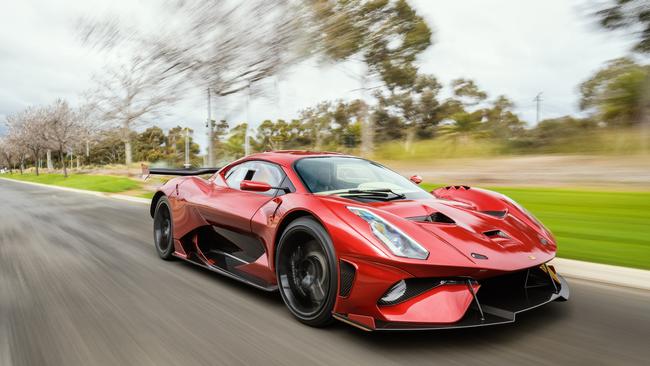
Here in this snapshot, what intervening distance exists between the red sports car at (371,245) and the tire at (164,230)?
0.83m

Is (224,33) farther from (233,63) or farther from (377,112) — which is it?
(377,112)

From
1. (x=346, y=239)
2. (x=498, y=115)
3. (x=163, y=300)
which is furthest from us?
(x=498, y=115)

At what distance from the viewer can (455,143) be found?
25.8 m

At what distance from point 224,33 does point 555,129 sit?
48.6 feet

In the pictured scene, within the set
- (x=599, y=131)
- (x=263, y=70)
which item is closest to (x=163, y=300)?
(x=263, y=70)

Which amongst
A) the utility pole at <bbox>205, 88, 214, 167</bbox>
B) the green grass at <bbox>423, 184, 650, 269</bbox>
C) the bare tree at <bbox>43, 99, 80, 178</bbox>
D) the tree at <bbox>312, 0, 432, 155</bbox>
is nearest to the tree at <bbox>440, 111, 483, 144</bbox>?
the tree at <bbox>312, 0, 432, 155</bbox>

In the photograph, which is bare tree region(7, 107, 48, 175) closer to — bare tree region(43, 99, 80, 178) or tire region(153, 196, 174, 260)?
bare tree region(43, 99, 80, 178)

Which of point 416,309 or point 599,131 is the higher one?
point 599,131

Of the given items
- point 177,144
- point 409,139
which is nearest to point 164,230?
point 409,139

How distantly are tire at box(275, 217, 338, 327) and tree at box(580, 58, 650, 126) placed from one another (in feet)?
56.6

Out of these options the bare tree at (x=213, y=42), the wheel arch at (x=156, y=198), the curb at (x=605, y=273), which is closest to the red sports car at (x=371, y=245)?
the curb at (x=605, y=273)

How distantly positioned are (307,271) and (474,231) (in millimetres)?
1107

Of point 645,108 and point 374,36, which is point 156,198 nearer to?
point 374,36

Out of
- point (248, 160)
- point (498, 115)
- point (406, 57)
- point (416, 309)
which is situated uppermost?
point (406, 57)
